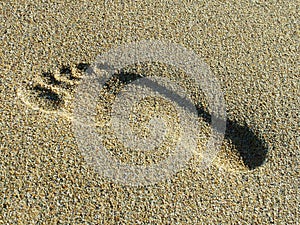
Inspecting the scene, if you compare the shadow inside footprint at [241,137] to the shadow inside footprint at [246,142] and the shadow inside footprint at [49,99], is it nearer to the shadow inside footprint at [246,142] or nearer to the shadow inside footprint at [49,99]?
the shadow inside footprint at [246,142]

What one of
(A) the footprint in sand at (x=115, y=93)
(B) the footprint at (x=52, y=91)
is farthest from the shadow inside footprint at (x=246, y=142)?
(B) the footprint at (x=52, y=91)

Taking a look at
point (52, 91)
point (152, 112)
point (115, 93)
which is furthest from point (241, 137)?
point (52, 91)

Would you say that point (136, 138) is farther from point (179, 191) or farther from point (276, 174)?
point (276, 174)

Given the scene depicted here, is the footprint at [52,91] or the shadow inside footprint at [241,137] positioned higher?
the shadow inside footprint at [241,137]

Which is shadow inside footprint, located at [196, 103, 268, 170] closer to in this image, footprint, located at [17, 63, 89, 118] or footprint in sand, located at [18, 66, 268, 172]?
footprint in sand, located at [18, 66, 268, 172]

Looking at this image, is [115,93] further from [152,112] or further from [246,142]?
[246,142]

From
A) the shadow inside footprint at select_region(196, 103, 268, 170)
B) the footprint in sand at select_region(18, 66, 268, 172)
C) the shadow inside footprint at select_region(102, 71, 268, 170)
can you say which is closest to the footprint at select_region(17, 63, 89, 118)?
the footprint in sand at select_region(18, 66, 268, 172)

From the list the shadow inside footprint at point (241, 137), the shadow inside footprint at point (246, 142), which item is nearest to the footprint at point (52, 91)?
the shadow inside footprint at point (241, 137)
